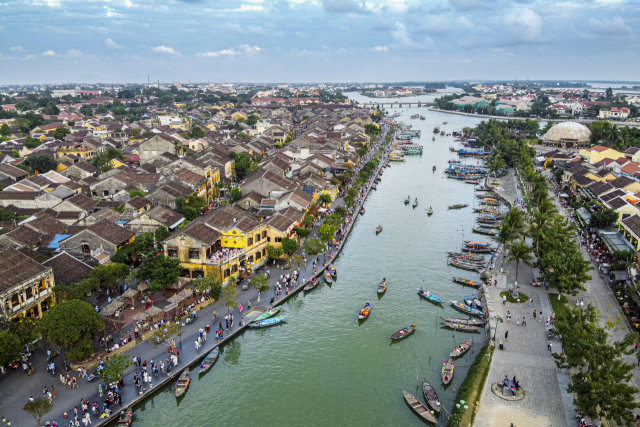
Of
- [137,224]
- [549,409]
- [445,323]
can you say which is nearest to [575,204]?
[445,323]

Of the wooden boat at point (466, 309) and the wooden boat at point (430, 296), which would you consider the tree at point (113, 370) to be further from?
the wooden boat at point (466, 309)

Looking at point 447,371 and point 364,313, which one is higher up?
point 364,313

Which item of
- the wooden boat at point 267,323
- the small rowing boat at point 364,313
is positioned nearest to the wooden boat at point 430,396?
the small rowing boat at point 364,313

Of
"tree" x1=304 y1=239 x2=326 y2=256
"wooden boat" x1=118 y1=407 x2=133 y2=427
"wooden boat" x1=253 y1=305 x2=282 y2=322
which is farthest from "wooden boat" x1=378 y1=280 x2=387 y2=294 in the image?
"wooden boat" x1=118 y1=407 x2=133 y2=427

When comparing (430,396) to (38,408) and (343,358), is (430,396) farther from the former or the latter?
(38,408)

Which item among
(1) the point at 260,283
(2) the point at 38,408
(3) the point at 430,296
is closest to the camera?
(2) the point at 38,408

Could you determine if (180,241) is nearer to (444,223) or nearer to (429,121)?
(444,223)

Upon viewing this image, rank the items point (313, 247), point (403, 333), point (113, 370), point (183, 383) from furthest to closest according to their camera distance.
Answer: point (313, 247)
point (403, 333)
point (183, 383)
point (113, 370)

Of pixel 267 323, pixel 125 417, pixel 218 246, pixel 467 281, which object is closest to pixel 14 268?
pixel 125 417
